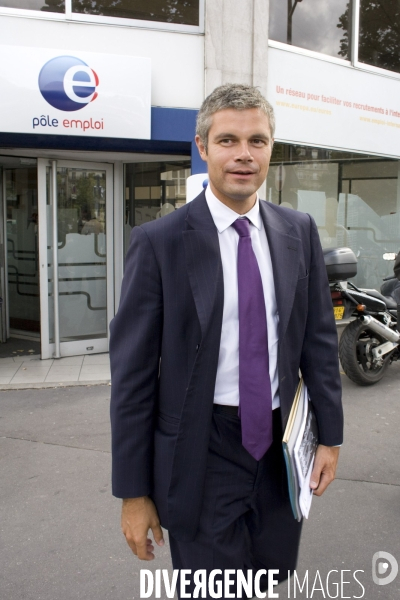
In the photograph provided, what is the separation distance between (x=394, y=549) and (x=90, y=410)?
3147 millimetres

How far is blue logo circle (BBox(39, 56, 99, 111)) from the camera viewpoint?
6.27m

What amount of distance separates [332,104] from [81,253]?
4.04 m

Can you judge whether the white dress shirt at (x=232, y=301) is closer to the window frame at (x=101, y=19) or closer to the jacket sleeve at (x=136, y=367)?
the jacket sleeve at (x=136, y=367)

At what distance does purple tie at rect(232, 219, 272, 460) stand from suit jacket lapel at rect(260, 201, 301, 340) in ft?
0.19

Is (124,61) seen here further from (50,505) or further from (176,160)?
(50,505)

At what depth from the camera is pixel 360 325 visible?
586cm

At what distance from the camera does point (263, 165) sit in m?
1.75

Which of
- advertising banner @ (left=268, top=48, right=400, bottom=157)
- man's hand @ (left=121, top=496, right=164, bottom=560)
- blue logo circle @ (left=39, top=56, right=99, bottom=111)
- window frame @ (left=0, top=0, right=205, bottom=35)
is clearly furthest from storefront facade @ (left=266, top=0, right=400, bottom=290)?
man's hand @ (left=121, top=496, right=164, bottom=560)

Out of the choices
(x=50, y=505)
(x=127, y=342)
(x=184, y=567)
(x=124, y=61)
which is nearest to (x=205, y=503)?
(x=184, y=567)

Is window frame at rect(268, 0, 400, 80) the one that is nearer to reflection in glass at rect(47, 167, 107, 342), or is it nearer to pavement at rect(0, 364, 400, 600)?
reflection in glass at rect(47, 167, 107, 342)

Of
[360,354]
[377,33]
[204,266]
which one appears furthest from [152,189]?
[204,266]

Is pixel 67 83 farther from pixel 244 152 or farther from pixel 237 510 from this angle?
pixel 237 510

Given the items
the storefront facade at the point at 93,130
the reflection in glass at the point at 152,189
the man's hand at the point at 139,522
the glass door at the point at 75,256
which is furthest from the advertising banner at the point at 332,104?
the man's hand at the point at 139,522

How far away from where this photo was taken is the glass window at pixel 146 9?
6605 millimetres
